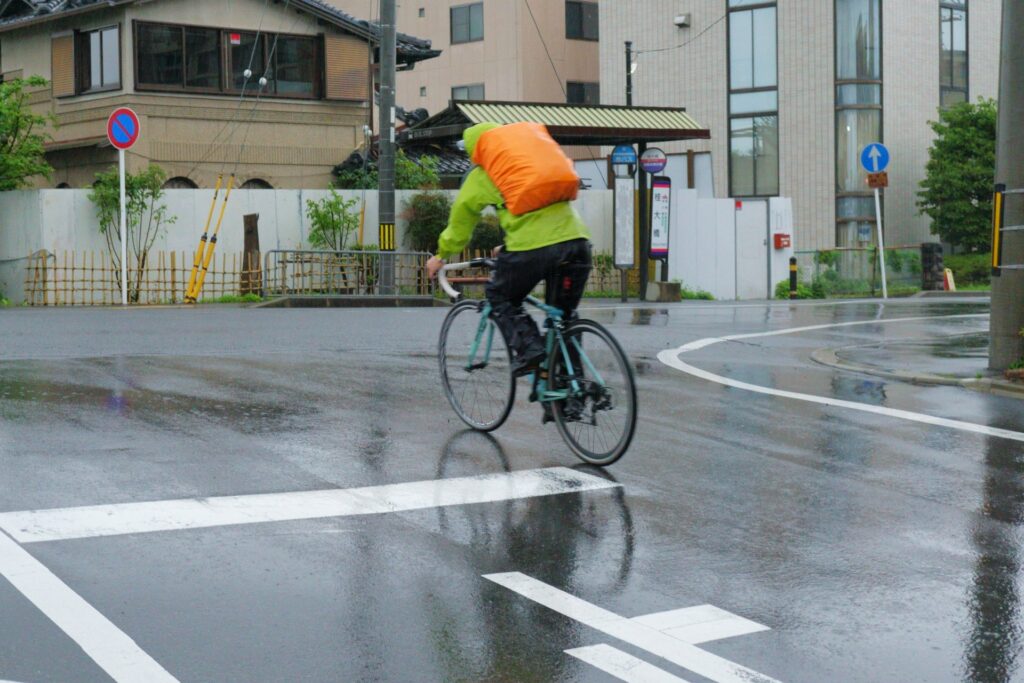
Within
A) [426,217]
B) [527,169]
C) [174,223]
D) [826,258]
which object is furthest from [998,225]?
[826,258]

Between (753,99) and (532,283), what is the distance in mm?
34766

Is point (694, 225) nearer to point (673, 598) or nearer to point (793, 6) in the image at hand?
point (793, 6)

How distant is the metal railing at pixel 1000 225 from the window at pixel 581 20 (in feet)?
130

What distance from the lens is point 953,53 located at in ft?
137

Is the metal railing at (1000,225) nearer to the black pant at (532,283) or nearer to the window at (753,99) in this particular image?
the black pant at (532,283)

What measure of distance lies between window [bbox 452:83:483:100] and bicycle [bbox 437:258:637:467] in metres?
42.5

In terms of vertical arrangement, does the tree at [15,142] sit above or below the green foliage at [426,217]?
above

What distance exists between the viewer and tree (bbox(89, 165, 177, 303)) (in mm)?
25125

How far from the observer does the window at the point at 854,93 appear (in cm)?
3900

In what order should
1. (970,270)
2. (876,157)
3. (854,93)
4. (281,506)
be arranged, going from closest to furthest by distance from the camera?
(281,506) → (876,157) → (854,93) → (970,270)

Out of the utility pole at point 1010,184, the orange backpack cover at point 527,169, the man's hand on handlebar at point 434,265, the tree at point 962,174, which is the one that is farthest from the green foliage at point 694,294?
the orange backpack cover at point 527,169

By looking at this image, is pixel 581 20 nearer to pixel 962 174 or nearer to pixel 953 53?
pixel 953 53

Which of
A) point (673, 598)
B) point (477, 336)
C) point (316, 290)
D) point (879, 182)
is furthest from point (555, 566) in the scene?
point (879, 182)

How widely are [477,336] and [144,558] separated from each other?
11.6ft
